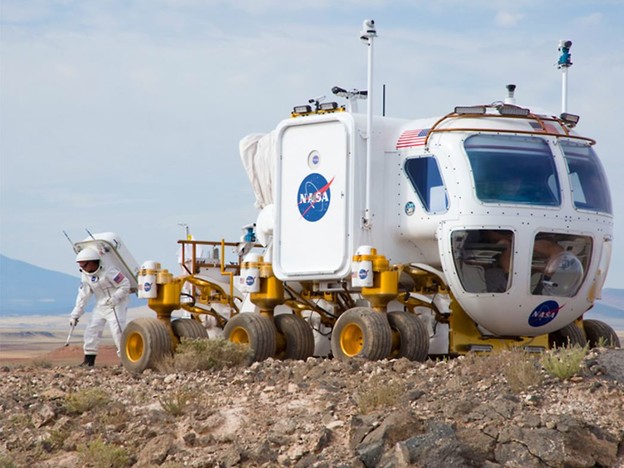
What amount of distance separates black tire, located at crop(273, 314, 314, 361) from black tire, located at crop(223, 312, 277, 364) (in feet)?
0.69

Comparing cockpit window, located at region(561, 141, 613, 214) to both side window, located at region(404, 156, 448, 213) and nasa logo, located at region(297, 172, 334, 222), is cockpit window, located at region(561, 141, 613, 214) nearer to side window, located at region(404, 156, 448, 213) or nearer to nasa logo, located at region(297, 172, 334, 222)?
side window, located at region(404, 156, 448, 213)

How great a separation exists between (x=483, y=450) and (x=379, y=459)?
0.84 m

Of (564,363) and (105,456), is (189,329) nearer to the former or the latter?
(105,456)

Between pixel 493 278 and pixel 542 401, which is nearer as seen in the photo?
pixel 542 401

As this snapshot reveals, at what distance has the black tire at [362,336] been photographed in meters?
14.7

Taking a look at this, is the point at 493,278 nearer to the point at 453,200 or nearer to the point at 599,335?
the point at 453,200

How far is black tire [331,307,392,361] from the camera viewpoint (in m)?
14.7

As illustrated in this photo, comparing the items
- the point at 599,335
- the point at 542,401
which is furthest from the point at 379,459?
the point at 599,335

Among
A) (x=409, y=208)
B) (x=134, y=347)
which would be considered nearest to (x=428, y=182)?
(x=409, y=208)

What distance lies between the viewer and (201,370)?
15.3 meters

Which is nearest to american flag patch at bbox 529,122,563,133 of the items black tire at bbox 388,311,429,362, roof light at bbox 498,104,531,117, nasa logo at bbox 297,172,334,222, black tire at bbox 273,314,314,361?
roof light at bbox 498,104,531,117

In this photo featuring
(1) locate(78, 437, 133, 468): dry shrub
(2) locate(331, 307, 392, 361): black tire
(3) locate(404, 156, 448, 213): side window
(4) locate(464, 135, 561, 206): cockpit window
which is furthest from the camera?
(3) locate(404, 156, 448, 213): side window

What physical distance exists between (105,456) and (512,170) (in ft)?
20.5

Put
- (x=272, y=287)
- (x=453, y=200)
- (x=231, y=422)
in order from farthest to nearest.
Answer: (x=272, y=287)
(x=453, y=200)
(x=231, y=422)
